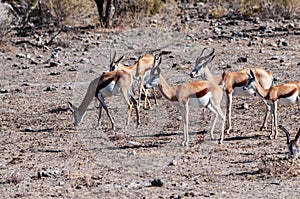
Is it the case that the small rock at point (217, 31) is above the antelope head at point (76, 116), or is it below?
above

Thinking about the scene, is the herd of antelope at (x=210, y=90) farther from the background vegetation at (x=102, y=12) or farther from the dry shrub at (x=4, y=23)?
the background vegetation at (x=102, y=12)

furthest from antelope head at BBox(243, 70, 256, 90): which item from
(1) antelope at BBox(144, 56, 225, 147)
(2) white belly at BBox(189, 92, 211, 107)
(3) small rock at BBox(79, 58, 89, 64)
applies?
(3) small rock at BBox(79, 58, 89, 64)

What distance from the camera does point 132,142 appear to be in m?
11.5

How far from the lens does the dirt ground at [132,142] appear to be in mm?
9117

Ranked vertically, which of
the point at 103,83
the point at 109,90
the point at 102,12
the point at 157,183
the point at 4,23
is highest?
the point at 102,12

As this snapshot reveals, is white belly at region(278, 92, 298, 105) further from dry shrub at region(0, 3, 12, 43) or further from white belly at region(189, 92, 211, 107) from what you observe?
dry shrub at region(0, 3, 12, 43)

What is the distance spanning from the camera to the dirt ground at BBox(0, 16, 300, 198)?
9.12m

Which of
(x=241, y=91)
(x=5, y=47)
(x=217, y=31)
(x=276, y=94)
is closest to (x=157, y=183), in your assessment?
(x=276, y=94)

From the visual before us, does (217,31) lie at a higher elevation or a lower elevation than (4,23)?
lower

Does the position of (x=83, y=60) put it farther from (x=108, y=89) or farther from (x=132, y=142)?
(x=132, y=142)

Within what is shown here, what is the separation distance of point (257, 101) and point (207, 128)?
7.57 ft

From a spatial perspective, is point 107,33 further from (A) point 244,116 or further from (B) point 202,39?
(A) point 244,116

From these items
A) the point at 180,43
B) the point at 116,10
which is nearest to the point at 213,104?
the point at 180,43

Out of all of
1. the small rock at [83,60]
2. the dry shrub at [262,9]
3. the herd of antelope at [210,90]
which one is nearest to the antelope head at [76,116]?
the herd of antelope at [210,90]
